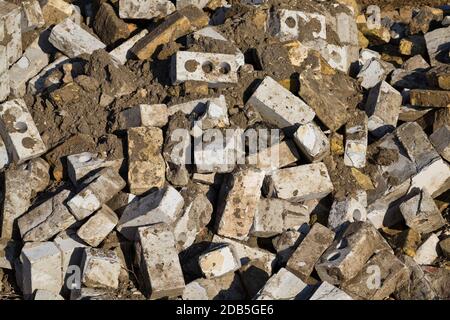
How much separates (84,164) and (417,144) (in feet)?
10.4

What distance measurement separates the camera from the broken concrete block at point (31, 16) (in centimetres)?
797

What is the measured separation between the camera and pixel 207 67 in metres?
7.22

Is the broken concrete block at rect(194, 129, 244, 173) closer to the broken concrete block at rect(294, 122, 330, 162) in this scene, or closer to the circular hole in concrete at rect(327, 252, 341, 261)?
the broken concrete block at rect(294, 122, 330, 162)

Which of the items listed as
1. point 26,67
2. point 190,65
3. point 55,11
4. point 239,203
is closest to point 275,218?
point 239,203

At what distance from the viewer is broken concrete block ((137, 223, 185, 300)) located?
Result: 234 inches

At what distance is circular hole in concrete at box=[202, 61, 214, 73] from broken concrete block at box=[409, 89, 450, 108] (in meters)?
2.08

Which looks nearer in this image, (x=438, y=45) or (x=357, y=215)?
(x=357, y=215)

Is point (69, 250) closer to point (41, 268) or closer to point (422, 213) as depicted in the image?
point (41, 268)

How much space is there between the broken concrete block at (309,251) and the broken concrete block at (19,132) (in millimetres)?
2534

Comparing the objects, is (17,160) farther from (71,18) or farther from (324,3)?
(324,3)

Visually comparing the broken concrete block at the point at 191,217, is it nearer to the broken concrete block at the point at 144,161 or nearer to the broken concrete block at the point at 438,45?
the broken concrete block at the point at 144,161

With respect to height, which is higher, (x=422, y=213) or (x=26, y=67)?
(x=26, y=67)

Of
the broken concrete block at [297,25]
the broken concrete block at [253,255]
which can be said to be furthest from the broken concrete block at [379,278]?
the broken concrete block at [297,25]

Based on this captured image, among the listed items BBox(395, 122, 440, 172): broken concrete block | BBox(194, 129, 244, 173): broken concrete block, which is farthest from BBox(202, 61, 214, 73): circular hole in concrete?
BBox(395, 122, 440, 172): broken concrete block
